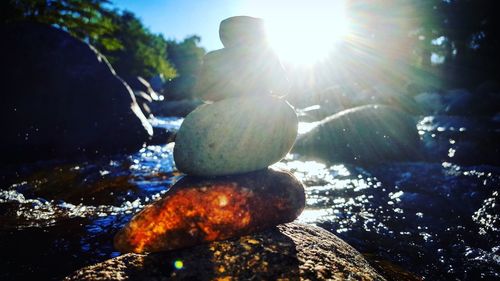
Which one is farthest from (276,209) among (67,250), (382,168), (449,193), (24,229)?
(382,168)

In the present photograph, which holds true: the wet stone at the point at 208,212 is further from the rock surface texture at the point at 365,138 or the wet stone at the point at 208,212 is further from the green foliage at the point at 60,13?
the green foliage at the point at 60,13

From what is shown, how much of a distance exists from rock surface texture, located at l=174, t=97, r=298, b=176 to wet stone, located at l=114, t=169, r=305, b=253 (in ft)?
0.47

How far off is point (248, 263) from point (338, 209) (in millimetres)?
2609

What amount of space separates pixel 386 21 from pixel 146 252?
4043cm

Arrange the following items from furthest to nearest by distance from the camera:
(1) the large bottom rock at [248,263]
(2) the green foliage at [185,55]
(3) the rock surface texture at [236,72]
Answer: (2) the green foliage at [185,55] < (3) the rock surface texture at [236,72] < (1) the large bottom rock at [248,263]

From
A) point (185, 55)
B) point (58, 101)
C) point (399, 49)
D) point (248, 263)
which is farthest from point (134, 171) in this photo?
point (185, 55)

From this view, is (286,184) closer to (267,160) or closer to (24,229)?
(267,160)

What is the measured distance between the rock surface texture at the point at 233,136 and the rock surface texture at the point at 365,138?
17.0 feet

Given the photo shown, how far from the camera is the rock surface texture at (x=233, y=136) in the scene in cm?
322

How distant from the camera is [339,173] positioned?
698 cm

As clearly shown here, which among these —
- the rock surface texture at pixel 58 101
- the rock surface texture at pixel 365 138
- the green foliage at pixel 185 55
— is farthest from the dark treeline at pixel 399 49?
the green foliage at pixel 185 55

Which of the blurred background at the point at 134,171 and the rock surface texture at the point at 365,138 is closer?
the blurred background at the point at 134,171

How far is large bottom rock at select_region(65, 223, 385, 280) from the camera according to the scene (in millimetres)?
2377

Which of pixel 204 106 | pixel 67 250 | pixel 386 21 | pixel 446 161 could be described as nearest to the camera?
pixel 67 250
